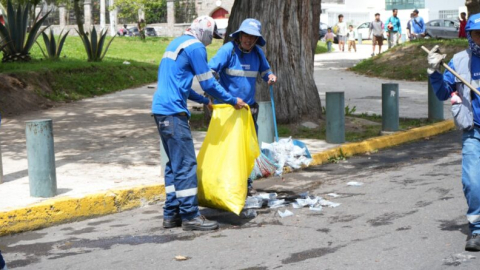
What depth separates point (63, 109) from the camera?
49.5 feet

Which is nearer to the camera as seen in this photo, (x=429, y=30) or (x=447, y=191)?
(x=447, y=191)

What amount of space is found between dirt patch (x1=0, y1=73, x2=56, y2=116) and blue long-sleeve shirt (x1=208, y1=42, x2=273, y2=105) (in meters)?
7.34

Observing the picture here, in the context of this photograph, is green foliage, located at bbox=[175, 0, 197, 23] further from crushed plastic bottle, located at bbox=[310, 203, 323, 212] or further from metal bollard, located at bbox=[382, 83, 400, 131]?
crushed plastic bottle, located at bbox=[310, 203, 323, 212]

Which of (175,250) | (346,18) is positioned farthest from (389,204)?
(346,18)

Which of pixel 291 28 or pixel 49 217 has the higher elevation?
pixel 291 28

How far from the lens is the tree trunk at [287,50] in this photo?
12.2 m

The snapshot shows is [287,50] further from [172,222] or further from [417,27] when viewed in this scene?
[417,27]

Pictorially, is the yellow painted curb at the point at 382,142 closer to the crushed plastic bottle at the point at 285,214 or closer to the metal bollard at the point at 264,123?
the metal bollard at the point at 264,123

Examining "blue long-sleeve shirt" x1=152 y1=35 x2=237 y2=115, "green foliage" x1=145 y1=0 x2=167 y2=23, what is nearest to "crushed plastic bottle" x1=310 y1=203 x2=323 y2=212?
"blue long-sleeve shirt" x1=152 y1=35 x2=237 y2=115

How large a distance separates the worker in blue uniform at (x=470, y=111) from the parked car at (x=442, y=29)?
40003 mm

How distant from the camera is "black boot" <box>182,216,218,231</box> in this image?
673 centimetres

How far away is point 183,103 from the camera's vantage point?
670 centimetres

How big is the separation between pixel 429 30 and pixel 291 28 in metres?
34.8

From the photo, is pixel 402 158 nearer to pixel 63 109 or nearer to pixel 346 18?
pixel 63 109
